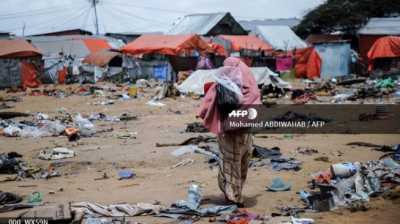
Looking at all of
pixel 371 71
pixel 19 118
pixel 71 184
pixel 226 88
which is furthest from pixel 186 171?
pixel 371 71

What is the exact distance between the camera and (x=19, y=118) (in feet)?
54.0

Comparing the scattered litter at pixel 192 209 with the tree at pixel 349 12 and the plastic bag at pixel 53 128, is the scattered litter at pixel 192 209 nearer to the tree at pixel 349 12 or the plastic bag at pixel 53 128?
the plastic bag at pixel 53 128

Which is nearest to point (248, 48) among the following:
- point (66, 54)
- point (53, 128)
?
point (66, 54)

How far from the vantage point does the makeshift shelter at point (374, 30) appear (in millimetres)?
34219

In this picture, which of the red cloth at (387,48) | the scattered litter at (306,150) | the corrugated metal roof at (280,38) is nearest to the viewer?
the scattered litter at (306,150)

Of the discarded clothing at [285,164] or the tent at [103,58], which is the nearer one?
the discarded clothing at [285,164]

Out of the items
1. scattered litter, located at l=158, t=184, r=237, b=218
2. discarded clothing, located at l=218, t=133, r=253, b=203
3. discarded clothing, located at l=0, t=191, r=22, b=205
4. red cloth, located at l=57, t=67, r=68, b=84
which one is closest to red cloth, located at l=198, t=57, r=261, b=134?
discarded clothing, located at l=218, t=133, r=253, b=203

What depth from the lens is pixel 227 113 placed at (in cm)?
605

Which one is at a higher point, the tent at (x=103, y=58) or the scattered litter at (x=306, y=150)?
the tent at (x=103, y=58)

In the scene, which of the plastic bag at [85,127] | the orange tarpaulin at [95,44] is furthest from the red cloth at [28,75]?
the plastic bag at [85,127]

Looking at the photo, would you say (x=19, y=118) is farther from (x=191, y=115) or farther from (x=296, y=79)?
(x=296, y=79)

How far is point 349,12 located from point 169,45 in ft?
43.2

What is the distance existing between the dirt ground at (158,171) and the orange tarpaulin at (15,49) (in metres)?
18.1

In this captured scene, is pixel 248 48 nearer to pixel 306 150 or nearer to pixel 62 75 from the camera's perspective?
pixel 62 75
